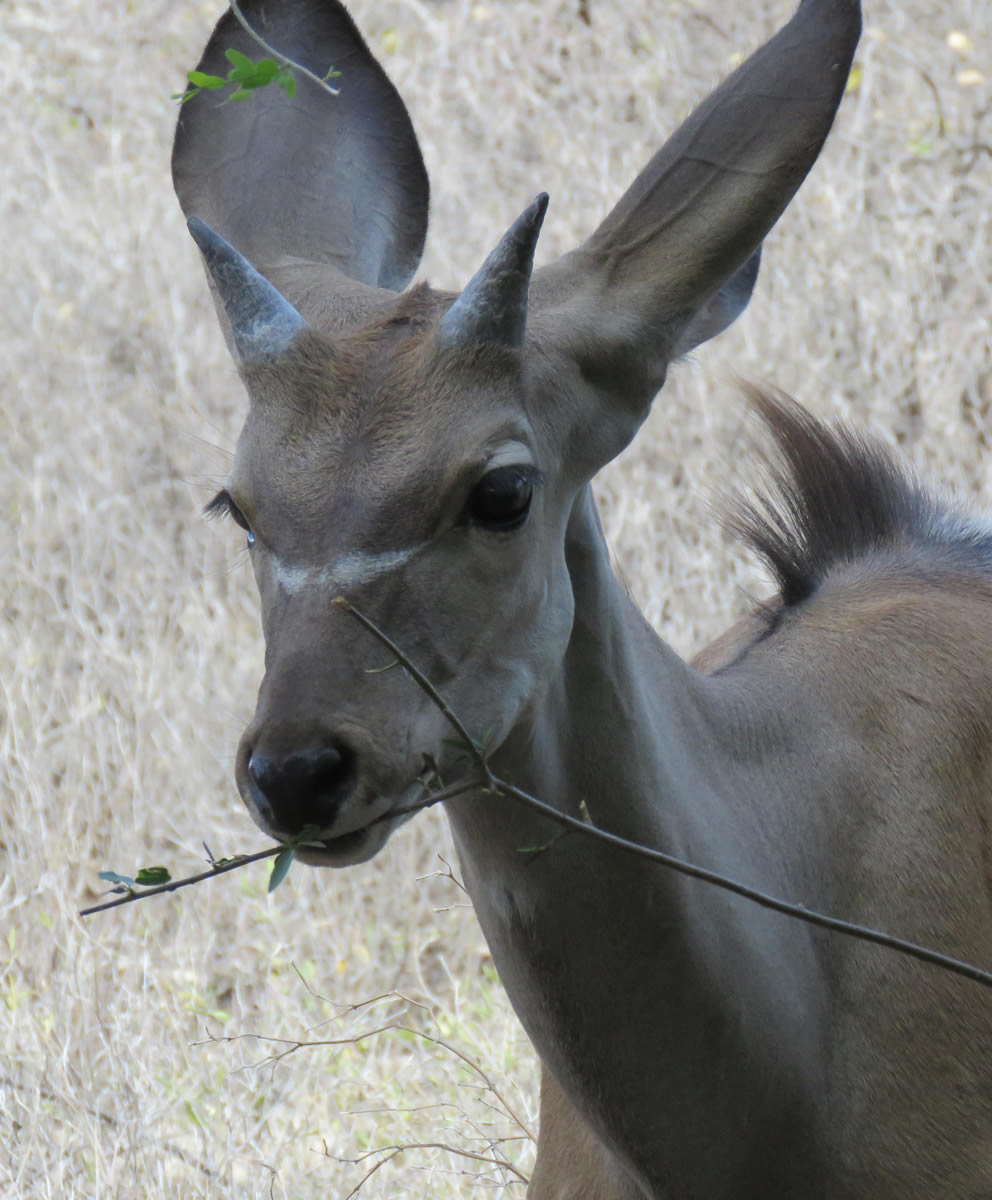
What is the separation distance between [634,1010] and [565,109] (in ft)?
20.8

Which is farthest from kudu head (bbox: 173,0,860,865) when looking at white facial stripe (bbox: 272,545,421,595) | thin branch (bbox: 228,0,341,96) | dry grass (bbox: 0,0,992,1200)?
dry grass (bbox: 0,0,992,1200)

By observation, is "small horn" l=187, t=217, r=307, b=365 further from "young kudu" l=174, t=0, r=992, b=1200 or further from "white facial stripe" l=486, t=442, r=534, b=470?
"white facial stripe" l=486, t=442, r=534, b=470

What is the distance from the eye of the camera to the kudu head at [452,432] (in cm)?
238

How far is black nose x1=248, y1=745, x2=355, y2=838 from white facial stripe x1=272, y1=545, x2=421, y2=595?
0.80 feet

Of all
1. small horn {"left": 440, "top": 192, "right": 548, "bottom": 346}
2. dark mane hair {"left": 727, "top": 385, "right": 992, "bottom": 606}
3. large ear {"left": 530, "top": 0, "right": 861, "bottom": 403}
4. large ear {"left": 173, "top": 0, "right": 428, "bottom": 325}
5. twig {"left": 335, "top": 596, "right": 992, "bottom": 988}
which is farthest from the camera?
dark mane hair {"left": 727, "top": 385, "right": 992, "bottom": 606}

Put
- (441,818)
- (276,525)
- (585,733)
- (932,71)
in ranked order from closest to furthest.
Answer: (276,525) < (585,733) < (441,818) < (932,71)

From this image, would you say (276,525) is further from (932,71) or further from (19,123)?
(19,123)

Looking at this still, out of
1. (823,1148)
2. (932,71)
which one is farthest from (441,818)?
(932,71)

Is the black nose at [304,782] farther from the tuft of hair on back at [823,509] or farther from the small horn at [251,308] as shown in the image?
the tuft of hair on back at [823,509]

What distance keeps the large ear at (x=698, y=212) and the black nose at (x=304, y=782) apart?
78cm

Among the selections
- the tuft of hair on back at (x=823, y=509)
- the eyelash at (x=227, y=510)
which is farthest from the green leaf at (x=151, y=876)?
the tuft of hair on back at (x=823, y=509)

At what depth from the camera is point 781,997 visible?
2.86 meters

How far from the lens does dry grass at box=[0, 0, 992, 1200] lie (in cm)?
492

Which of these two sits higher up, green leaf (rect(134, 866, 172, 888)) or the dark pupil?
the dark pupil
